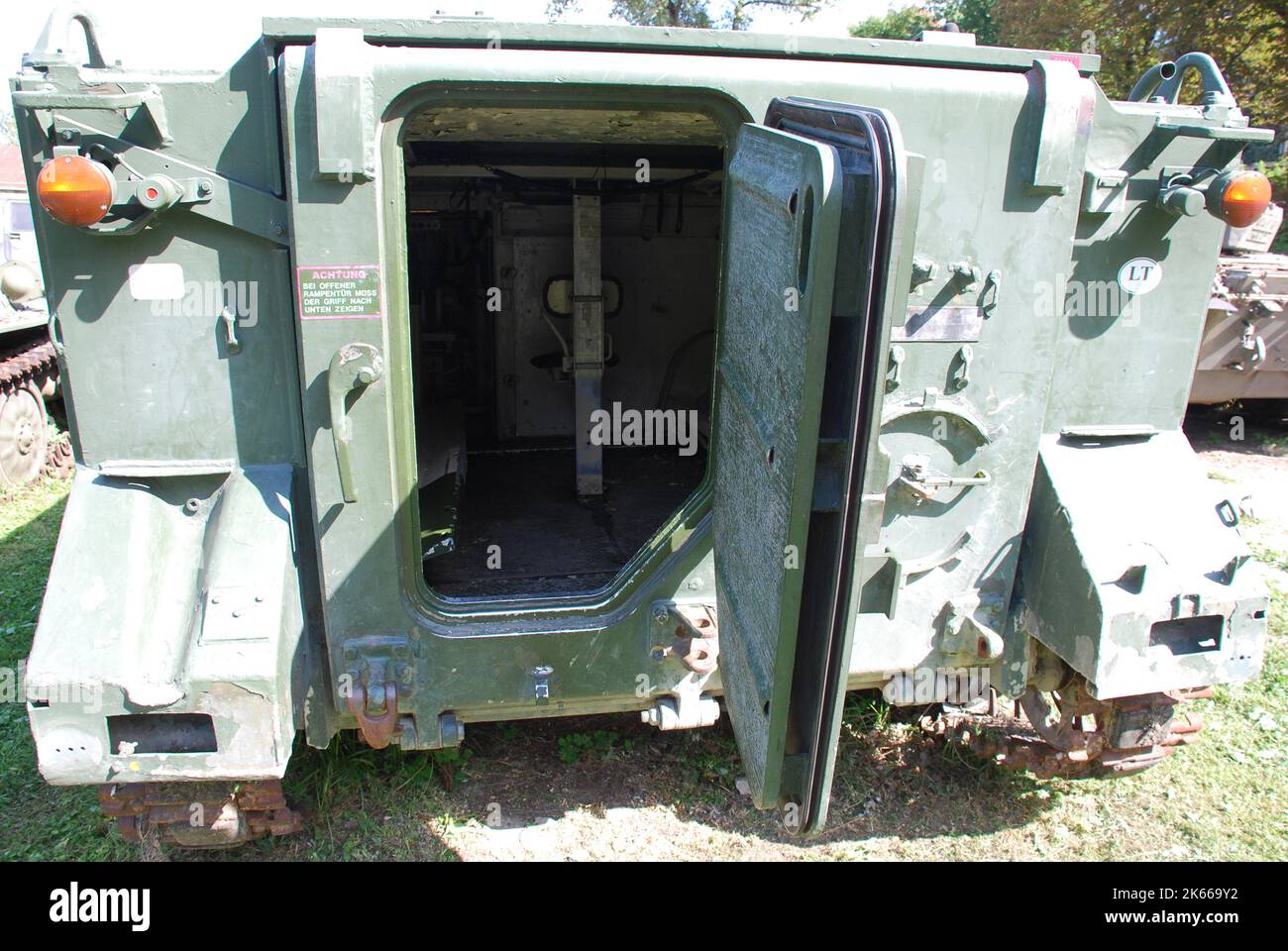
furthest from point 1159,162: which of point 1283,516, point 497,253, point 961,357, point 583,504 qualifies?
point 1283,516

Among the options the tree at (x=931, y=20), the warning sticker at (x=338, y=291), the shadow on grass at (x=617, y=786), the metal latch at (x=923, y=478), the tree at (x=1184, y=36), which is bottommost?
the shadow on grass at (x=617, y=786)

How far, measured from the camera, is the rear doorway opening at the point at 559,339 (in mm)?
4980

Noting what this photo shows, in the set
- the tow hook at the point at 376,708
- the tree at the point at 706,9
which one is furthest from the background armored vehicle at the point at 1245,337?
the tree at the point at 706,9

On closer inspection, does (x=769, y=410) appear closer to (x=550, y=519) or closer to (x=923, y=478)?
(x=923, y=478)

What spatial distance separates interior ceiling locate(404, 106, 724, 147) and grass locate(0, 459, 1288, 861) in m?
2.40

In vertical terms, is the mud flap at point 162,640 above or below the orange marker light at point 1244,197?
below

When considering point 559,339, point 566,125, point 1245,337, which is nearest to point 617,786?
point 566,125

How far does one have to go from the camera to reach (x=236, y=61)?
8.20ft

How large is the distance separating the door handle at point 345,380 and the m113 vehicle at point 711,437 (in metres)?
0.01

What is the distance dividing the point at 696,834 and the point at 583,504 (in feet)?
7.13

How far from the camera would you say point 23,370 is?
24.7 ft

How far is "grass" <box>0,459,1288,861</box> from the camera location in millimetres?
3492

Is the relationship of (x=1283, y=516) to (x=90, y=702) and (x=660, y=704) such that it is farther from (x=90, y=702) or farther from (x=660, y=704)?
(x=90, y=702)

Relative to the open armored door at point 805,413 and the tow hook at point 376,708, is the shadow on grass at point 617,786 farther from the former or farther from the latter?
the open armored door at point 805,413
